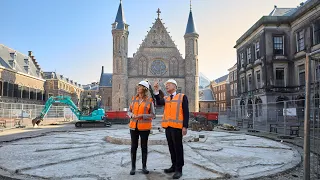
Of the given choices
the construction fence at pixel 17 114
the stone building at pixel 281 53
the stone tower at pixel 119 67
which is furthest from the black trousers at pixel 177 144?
the stone tower at pixel 119 67

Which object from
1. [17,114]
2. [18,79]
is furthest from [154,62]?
[17,114]

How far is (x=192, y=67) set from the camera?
41.6 meters

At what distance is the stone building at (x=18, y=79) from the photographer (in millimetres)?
33375

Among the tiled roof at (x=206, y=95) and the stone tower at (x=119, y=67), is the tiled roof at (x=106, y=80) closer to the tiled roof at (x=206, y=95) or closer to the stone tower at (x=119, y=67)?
the stone tower at (x=119, y=67)

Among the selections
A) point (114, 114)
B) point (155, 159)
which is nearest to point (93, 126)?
point (114, 114)

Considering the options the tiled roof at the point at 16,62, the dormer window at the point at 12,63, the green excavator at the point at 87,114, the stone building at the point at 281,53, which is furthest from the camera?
the dormer window at the point at 12,63

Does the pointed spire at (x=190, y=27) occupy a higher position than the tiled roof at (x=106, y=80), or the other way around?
the pointed spire at (x=190, y=27)

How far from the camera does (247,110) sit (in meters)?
19.2

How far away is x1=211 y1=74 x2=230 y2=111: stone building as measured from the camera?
61316mm

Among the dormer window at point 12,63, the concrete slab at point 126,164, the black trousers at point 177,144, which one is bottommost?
the concrete slab at point 126,164

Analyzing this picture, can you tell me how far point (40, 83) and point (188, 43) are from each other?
2677 centimetres

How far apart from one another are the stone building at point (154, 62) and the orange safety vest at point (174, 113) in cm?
3531

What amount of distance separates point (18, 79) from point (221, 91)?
152 feet

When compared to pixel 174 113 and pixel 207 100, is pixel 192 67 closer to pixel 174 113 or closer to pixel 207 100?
pixel 207 100
